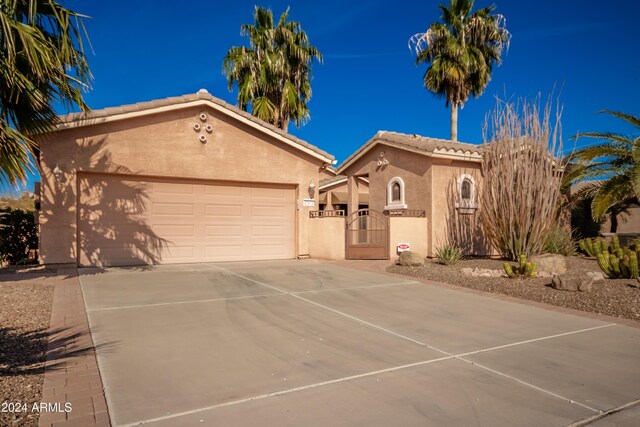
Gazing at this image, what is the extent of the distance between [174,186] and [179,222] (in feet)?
3.40

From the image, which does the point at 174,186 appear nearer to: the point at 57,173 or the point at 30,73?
the point at 57,173

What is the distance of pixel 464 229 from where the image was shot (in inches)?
596

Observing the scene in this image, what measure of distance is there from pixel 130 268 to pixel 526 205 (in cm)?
1053

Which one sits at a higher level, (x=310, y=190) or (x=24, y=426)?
(x=310, y=190)

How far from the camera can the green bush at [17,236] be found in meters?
11.3

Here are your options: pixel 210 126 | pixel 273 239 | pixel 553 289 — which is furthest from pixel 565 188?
pixel 210 126

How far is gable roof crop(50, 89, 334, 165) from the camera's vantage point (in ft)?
35.9

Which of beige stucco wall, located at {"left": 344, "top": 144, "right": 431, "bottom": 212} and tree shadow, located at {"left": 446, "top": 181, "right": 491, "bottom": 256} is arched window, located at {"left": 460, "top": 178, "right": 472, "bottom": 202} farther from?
beige stucco wall, located at {"left": 344, "top": 144, "right": 431, "bottom": 212}

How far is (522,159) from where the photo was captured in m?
11.7

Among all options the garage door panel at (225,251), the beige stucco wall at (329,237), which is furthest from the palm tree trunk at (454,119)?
the garage door panel at (225,251)

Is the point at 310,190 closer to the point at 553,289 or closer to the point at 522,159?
the point at 522,159

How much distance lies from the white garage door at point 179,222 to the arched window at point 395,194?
4094 mm

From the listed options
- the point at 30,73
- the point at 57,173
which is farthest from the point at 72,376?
the point at 57,173

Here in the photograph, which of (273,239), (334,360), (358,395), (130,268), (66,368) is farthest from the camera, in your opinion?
(273,239)
